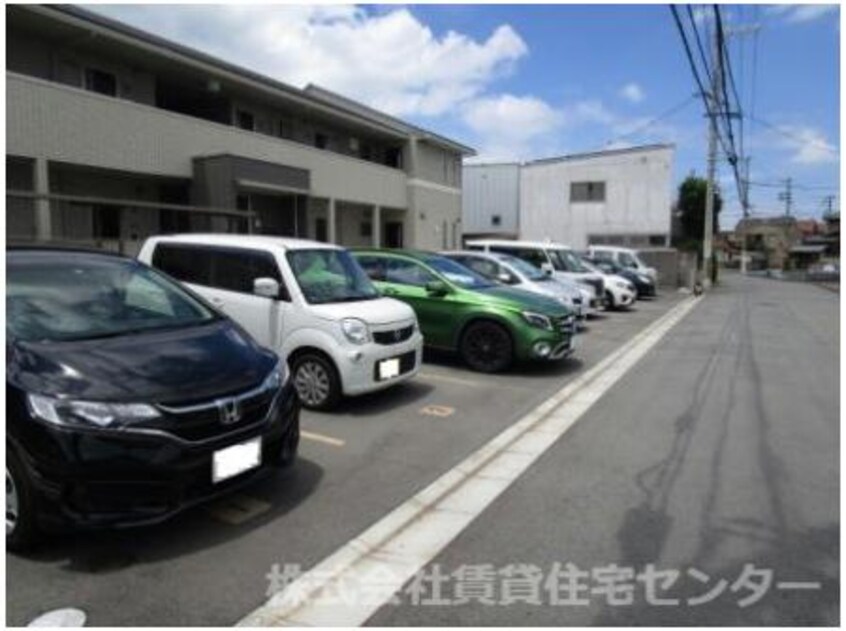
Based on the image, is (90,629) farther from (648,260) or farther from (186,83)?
(648,260)

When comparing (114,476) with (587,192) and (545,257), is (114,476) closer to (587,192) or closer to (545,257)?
(545,257)

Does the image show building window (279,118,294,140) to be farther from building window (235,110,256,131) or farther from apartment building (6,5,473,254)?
building window (235,110,256,131)

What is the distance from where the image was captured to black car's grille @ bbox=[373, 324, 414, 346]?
6477 mm

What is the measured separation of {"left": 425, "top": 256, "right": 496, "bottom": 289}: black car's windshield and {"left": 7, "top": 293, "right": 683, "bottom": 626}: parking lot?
2543mm

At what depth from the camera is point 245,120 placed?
61.8ft

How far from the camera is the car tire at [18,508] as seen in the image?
3.32 m

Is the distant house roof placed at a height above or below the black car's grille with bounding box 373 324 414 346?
above

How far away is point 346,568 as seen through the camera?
3529mm

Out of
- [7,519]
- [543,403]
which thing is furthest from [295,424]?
[543,403]

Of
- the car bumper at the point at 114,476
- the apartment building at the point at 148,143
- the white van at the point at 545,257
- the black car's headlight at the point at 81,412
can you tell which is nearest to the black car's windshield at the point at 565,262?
the white van at the point at 545,257

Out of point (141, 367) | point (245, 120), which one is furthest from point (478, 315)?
point (245, 120)

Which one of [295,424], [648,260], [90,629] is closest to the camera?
[90,629]

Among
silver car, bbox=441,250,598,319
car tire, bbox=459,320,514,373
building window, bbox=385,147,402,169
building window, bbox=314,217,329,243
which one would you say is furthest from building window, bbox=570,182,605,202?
car tire, bbox=459,320,514,373

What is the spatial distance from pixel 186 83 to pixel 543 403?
13549mm
